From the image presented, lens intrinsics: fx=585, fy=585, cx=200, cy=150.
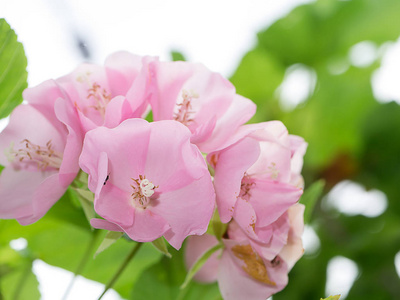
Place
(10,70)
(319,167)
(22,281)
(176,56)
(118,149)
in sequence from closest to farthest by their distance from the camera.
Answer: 1. (118,149)
2. (10,70)
3. (22,281)
4. (176,56)
5. (319,167)

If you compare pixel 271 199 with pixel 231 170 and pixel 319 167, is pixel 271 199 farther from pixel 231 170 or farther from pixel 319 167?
pixel 319 167

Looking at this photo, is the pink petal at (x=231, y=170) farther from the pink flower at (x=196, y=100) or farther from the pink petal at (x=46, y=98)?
the pink petal at (x=46, y=98)

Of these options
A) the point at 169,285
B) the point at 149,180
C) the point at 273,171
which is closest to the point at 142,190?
the point at 149,180

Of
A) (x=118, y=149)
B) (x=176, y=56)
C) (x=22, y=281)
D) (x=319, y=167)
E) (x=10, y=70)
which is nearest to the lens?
(x=118, y=149)

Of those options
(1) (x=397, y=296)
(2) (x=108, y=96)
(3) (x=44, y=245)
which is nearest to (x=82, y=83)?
(2) (x=108, y=96)

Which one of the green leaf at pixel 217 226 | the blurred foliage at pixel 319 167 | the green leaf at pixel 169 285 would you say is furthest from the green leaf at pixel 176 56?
the green leaf at pixel 217 226

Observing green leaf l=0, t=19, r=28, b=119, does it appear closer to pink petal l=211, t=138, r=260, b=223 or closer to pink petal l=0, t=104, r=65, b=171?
pink petal l=0, t=104, r=65, b=171
